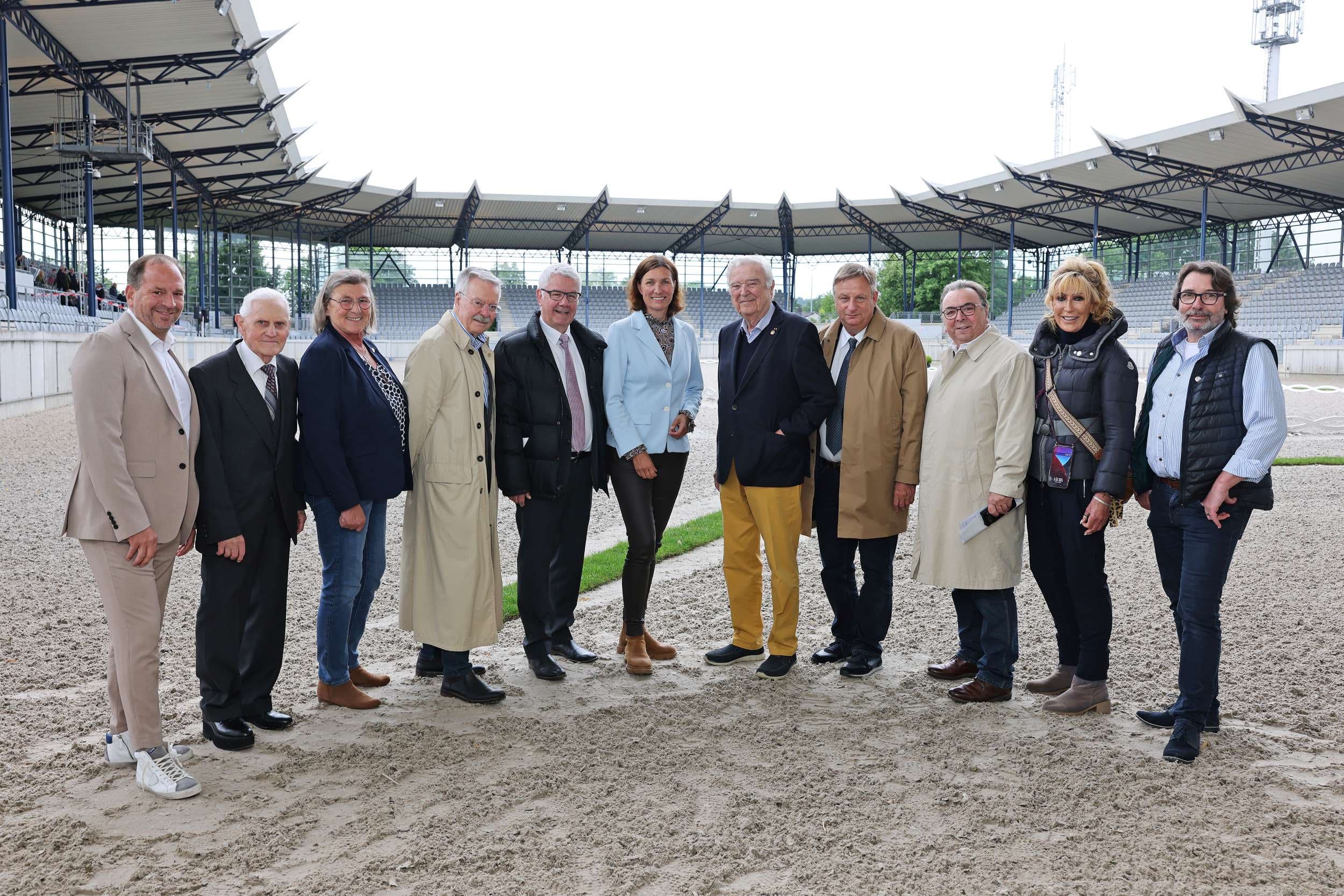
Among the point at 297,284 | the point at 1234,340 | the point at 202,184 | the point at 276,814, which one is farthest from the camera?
the point at 297,284

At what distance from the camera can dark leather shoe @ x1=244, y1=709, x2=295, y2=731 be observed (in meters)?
3.97

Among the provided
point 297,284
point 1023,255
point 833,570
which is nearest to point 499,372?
point 833,570

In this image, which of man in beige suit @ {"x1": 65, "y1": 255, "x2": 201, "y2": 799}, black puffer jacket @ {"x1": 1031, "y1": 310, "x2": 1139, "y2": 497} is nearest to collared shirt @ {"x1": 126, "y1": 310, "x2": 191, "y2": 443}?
man in beige suit @ {"x1": 65, "y1": 255, "x2": 201, "y2": 799}

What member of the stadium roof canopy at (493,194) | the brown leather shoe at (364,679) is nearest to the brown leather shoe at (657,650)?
the brown leather shoe at (364,679)

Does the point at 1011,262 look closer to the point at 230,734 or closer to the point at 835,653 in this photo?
the point at 835,653

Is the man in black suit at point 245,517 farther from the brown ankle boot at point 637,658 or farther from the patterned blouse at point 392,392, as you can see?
the brown ankle boot at point 637,658

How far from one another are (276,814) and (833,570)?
2768 millimetres

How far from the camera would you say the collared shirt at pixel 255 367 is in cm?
382

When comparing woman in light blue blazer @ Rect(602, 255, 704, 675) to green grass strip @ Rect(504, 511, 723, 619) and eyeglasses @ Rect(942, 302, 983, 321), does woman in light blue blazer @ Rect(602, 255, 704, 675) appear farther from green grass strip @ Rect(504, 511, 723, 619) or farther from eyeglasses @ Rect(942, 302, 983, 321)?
eyeglasses @ Rect(942, 302, 983, 321)

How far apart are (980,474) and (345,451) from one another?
2.76 metres

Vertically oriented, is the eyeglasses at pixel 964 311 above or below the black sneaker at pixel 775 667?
above

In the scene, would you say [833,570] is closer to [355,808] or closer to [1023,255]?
[355,808]

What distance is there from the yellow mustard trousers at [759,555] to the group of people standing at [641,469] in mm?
15

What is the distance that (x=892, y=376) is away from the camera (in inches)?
180
